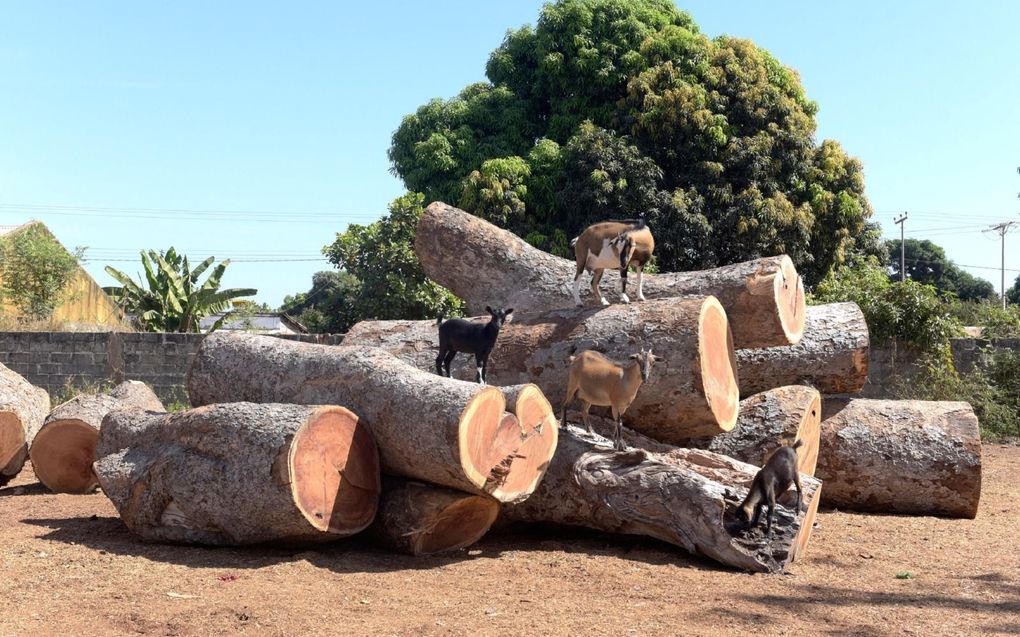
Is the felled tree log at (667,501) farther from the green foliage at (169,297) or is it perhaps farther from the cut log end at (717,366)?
the green foliage at (169,297)

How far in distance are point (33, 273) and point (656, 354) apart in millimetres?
19075

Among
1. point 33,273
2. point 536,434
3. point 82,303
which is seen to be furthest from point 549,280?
point 82,303

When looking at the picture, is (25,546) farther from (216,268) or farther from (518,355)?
(216,268)

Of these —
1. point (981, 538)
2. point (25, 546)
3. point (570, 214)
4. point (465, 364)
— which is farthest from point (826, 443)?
point (570, 214)

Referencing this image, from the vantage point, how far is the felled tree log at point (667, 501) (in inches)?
239

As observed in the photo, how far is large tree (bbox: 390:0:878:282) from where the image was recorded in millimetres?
20000

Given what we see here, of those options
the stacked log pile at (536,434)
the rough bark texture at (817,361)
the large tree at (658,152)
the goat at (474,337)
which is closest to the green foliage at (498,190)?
the large tree at (658,152)

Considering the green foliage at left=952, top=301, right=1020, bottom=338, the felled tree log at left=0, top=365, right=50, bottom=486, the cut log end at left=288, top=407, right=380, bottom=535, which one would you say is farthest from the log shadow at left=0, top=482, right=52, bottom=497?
the green foliage at left=952, top=301, right=1020, bottom=338

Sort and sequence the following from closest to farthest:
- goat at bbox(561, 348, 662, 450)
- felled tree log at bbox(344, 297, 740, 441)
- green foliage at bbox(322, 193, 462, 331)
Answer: goat at bbox(561, 348, 662, 450)
felled tree log at bbox(344, 297, 740, 441)
green foliage at bbox(322, 193, 462, 331)

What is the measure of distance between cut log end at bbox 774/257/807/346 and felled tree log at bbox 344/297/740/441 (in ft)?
1.81

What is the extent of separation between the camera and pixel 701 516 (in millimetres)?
6121

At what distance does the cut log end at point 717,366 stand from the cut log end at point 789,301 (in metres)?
0.52

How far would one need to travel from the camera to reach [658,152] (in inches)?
826

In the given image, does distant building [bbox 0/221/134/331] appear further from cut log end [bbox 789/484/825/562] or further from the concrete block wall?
cut log end [bbox 789/484/825/562]
